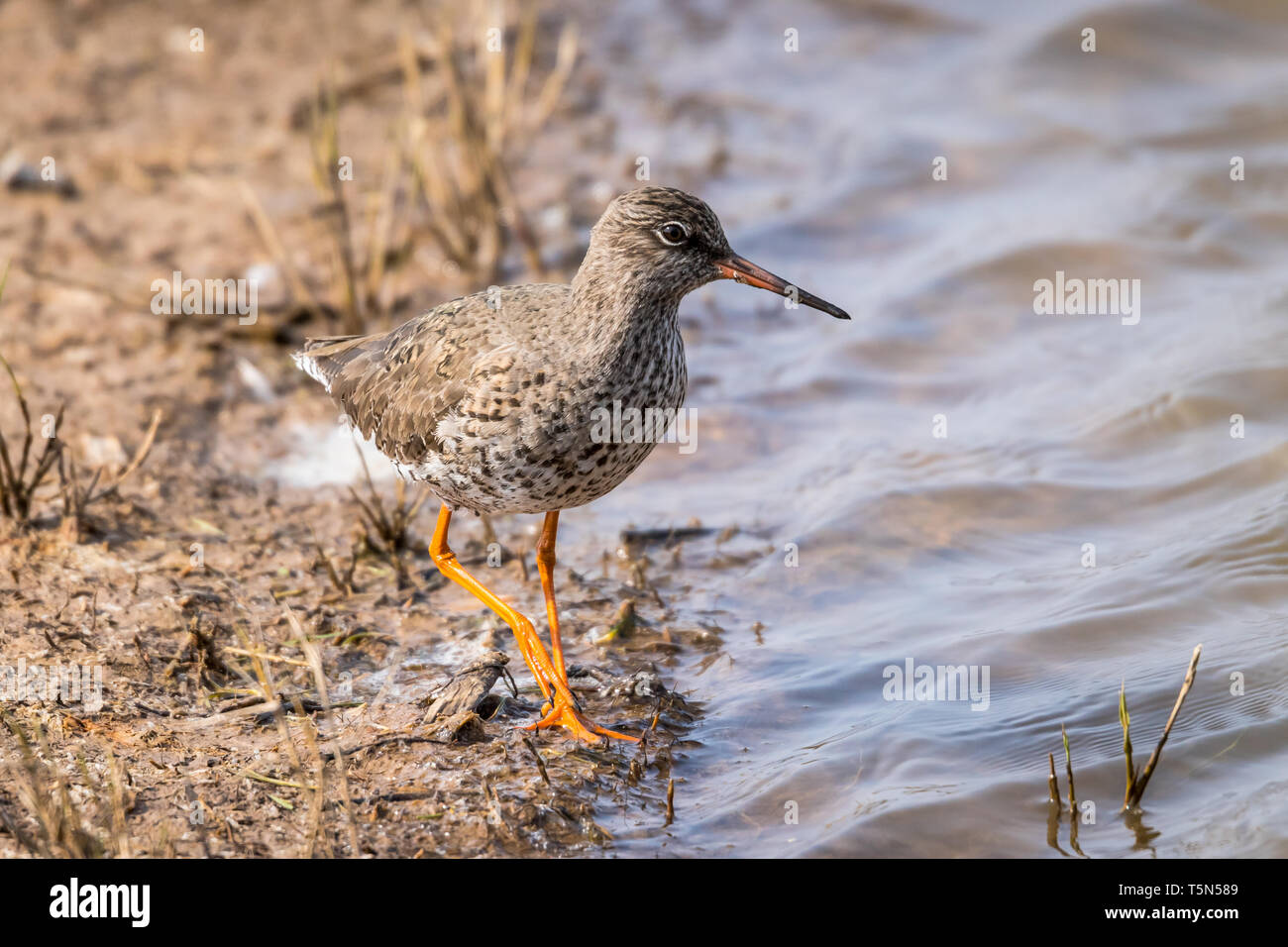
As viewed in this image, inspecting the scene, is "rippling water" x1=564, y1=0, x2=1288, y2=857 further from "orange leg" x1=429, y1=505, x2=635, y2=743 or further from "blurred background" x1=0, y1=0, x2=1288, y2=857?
"orange leg" x1=429, y1=505, x2=635, y2=743

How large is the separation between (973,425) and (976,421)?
0.05 meters

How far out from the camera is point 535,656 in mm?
6246

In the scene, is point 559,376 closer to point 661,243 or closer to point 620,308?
point 620,308

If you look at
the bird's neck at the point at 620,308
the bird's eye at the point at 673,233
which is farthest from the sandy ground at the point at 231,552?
the bird's eye at the point at 673,233

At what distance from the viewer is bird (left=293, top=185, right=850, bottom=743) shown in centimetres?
566

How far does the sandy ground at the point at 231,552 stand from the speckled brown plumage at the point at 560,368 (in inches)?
39.5

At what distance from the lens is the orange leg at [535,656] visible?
601 centimetres

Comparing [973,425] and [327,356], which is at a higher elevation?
[327,356]

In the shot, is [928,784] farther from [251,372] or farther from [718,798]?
[251,372]

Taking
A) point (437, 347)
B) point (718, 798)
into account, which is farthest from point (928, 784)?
point (437, 347)

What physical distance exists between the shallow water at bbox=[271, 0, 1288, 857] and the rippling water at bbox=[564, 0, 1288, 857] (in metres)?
0.02

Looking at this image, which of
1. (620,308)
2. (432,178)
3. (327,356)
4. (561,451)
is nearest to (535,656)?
(561,451)

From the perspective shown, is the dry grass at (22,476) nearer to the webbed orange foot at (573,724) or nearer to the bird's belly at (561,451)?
the bird's belly at (561,451)

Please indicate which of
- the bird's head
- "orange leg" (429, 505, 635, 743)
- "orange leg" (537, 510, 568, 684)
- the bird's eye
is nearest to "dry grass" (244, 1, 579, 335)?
"orange leg" (429, 505, 635, 743)
